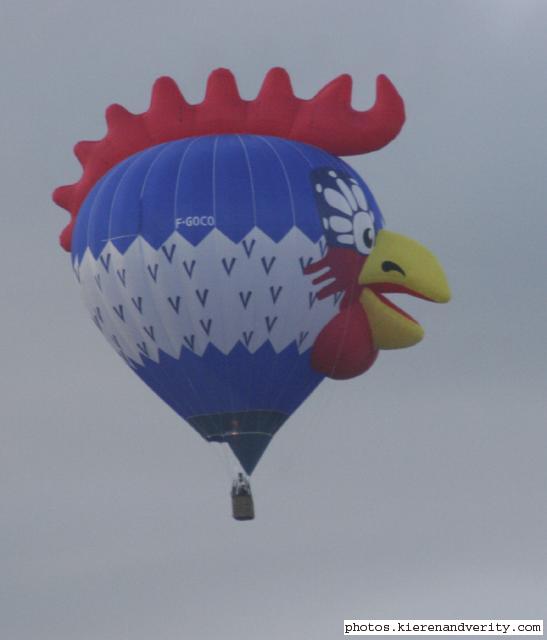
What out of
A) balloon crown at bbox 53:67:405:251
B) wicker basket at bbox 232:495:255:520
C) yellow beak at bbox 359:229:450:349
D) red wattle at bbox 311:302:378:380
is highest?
balloon crown at bbox 53:67:405:251

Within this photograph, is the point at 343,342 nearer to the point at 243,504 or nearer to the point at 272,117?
the point at 243,504

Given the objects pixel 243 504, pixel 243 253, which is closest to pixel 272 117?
pixel 243 253

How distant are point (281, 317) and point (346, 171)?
7.27 ft

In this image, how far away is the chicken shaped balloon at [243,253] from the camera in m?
146

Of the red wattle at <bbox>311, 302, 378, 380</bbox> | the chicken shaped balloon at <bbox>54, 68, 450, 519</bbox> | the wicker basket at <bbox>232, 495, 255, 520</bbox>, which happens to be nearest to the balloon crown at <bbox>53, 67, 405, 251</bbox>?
the chicken shaped balloon at <bbox>54, 68, 450, 519</bbox>

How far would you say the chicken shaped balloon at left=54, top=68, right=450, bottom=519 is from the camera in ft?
479

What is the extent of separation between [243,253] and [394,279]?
219cm

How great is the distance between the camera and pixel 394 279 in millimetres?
146875

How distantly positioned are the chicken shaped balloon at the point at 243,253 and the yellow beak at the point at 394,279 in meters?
0.01

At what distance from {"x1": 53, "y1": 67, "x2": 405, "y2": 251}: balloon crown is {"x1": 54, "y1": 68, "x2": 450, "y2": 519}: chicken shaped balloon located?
13 mm

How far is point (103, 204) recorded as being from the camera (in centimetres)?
14675

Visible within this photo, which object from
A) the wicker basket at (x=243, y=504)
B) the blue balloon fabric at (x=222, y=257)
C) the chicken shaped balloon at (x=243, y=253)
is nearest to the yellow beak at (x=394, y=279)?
the chicken shaped balloon at (x=243, y=253)

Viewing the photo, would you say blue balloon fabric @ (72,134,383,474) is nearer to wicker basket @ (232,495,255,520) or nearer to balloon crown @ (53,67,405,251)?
balloon crown @ (53,67,405,251)

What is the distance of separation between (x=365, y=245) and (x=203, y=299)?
225cm
